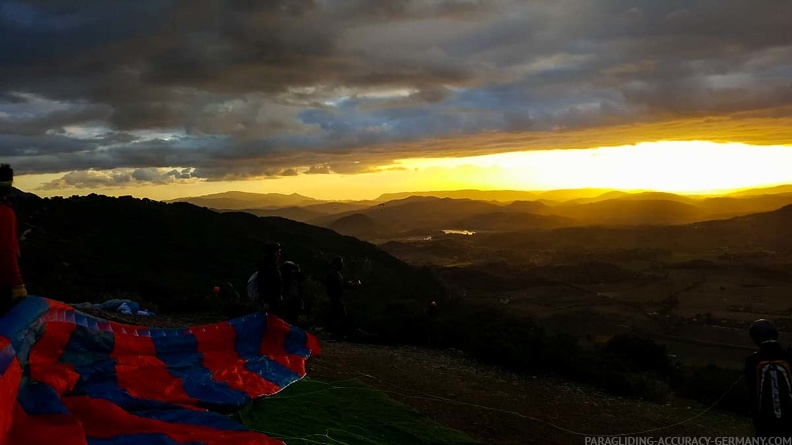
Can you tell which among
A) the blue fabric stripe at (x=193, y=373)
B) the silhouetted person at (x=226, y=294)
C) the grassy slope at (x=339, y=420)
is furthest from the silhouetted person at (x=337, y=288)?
the silhouetted person at (x=226, y=294)

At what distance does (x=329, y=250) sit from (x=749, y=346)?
35.4 metres

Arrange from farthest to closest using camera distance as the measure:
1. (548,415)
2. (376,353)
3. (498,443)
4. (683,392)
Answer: (683,392)
(376,353)
(548,415)
(498,443)

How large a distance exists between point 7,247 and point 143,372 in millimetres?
2346

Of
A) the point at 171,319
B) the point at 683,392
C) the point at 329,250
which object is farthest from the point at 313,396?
the point at 329,250

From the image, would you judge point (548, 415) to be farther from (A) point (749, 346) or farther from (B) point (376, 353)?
(A) point (749, 346)

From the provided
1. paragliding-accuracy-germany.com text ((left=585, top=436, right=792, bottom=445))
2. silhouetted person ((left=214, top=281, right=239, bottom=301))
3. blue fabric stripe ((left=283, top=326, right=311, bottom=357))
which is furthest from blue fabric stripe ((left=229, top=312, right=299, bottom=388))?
silhouetted person ((left=214, top=281, right=239, bottom=301))

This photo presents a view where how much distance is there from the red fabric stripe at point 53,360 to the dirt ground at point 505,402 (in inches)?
137

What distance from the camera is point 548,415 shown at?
378 inches

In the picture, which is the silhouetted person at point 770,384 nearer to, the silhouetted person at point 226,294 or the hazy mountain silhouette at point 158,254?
the hazy mountain silhouette at point 158,254

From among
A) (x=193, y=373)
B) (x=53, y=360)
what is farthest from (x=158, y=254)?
(x=53, y=360)

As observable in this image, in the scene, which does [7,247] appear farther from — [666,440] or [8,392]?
[666,440]

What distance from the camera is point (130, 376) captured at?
23.9ft

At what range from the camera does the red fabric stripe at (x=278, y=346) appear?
29.7 feet

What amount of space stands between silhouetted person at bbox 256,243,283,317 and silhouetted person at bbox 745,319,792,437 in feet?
22.1
